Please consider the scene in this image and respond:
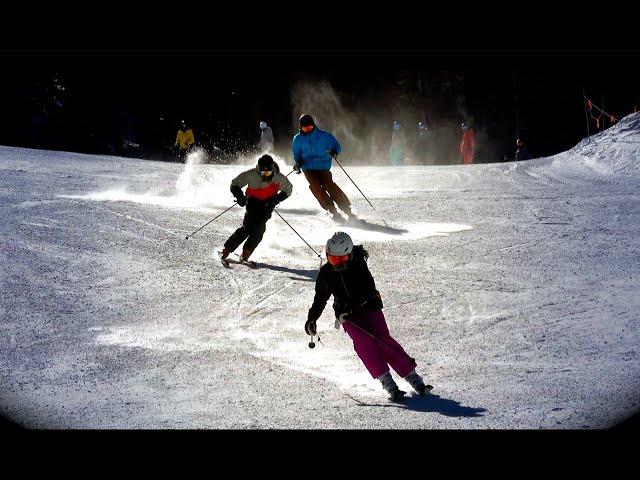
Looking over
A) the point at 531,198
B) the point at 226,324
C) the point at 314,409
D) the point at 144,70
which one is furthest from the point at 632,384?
the point at 144,70

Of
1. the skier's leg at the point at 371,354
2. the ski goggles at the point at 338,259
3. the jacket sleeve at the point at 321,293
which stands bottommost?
the skier's leg at the point at 371,354

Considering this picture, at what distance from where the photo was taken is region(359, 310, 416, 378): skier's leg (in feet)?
23.6

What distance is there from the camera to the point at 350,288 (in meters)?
7.23

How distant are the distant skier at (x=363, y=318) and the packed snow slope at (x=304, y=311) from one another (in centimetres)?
24

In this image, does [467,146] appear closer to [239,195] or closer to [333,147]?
[333,147]

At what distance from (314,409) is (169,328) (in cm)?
295

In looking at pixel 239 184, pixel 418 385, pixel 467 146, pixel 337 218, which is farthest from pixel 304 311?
pixel 467 146

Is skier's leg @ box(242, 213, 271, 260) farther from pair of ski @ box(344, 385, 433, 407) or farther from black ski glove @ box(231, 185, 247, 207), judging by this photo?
pair of ski @ box(344, 385, 433, 407)

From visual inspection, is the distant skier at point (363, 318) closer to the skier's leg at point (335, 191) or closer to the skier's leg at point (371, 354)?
the skier's leg at point (371, 354)

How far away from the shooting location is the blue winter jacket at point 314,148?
1391 centimetres

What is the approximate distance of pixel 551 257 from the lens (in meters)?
11.7

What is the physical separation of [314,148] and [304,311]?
463 centimetres

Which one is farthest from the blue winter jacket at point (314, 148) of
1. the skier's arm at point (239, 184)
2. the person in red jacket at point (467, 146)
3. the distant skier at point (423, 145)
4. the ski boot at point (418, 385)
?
the distant skier at point (423, 145)

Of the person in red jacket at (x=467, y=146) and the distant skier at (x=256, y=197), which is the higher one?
the person in red jacket at (x=467, y=146)
